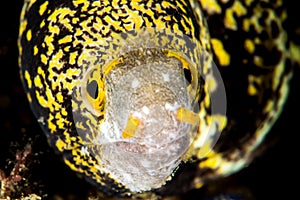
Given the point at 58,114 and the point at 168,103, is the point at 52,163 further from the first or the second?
the point at 168,103

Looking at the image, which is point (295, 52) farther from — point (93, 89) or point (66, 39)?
point (66, 39)

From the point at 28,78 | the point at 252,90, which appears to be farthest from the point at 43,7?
the point at 252,90

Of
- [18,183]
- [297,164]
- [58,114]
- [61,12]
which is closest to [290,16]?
[297,164]

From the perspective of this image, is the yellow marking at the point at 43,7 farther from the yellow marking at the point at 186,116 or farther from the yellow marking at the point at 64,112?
the yellow marking at the point at 186,116

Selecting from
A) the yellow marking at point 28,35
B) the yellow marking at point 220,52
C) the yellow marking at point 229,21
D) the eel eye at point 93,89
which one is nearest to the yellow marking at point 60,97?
the eel eye at point 93,89

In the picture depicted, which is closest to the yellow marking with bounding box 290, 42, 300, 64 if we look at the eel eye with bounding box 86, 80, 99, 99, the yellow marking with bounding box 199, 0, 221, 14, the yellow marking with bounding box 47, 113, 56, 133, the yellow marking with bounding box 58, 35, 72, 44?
the yellow marking with bounding box 199, 0, 221, 14
